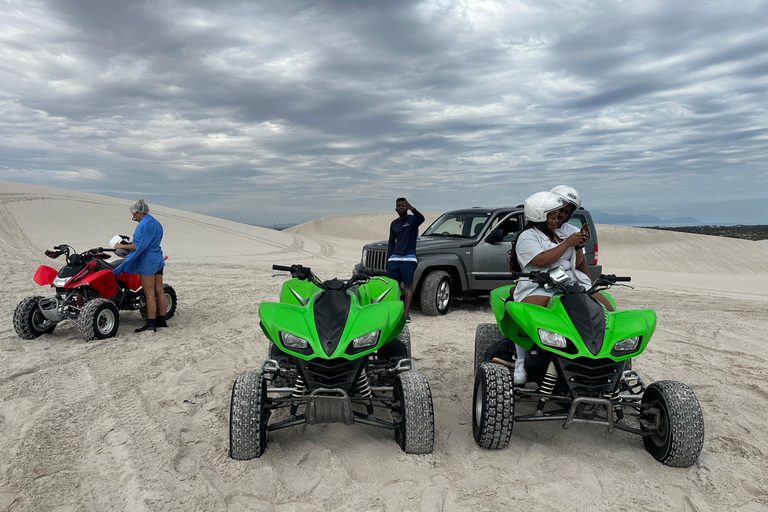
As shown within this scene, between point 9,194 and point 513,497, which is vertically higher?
point 9,194

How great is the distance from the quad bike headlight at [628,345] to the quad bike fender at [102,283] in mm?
6446

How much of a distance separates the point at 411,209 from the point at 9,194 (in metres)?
34.7

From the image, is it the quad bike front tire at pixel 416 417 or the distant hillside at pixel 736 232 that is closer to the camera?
the quad bike front tire at pixel 416 417

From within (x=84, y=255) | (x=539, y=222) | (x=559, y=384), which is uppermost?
(x=539, y=222)

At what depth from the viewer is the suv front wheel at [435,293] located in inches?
330

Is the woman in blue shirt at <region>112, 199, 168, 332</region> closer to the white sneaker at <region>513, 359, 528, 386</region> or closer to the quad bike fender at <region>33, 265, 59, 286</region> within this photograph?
the quad bike fender at <region>33, 265, 59, 286</region>

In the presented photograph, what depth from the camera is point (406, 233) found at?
7.69 metres

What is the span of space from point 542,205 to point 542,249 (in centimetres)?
35

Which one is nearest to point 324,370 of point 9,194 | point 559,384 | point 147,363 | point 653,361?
point 559,384

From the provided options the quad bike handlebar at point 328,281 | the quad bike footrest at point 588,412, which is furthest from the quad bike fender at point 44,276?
the quad bike footrest at point 588,412

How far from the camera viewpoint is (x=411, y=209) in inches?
305

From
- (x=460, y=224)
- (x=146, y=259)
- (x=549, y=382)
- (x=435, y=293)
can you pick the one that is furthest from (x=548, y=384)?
(x=460, y=224)

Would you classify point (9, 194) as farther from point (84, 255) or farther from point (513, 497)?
point (513, 497)

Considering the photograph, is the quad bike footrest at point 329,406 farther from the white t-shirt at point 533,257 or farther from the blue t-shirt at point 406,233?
the blue t-shirt at point 406,233
